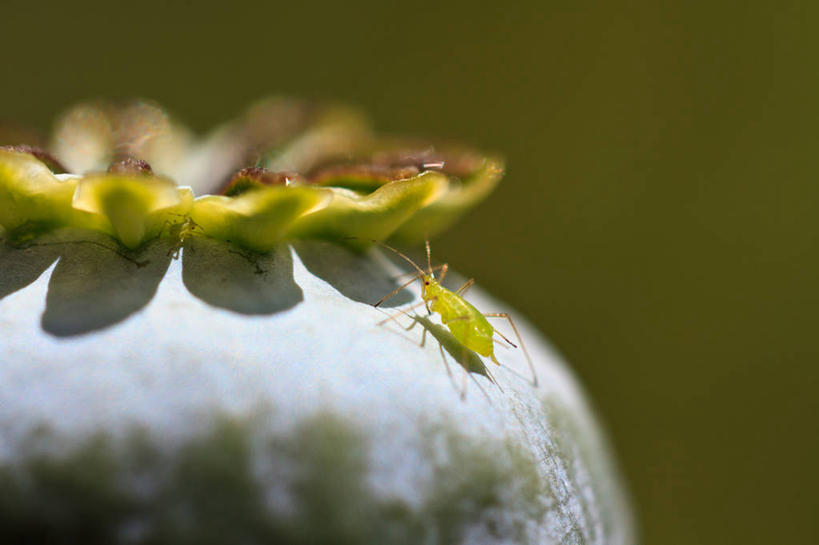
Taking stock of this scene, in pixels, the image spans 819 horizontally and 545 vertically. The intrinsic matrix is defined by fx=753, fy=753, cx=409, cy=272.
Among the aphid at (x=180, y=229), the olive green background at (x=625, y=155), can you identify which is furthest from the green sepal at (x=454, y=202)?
the olive green background at (x=625, y=155)

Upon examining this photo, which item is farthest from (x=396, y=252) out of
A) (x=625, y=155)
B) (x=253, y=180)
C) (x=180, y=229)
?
(x=625, y=155)

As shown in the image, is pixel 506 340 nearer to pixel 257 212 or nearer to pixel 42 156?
pixel 257 212

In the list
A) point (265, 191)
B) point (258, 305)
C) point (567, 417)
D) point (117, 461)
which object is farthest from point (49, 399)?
point (567, 417)

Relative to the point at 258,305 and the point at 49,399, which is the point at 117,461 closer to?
the point at 49,399

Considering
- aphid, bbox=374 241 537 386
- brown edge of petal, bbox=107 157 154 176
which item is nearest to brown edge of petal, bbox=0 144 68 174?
brown edge of petal, bbox=107 157 154 176

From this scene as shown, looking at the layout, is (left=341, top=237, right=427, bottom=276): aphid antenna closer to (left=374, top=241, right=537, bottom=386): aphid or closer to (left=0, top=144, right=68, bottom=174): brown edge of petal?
(left=374, top=241, right=537, bottom=386): aphid
